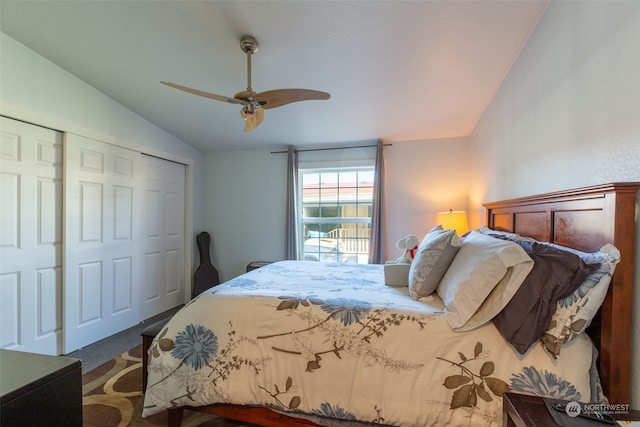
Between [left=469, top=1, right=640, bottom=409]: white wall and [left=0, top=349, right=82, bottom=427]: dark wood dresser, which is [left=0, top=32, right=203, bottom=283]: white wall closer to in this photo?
[left=0, top=349, right=82, bottom=427]: dark wood dresser

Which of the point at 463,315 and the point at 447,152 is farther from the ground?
the point at 447,152

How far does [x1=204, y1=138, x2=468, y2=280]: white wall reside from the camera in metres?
3.41

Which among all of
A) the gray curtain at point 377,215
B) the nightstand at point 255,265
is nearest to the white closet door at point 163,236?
the nightstand at point 255,265

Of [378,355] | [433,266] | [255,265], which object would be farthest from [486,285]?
[255,265]

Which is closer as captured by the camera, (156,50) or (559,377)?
(559,377)

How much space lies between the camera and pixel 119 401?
5.88ft

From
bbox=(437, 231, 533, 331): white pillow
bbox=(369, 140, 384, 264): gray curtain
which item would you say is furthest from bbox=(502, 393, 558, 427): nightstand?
bbox=(369, 140, 384, 264): gray curtain

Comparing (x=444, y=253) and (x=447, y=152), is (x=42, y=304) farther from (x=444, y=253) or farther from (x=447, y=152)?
(x=447, y=152)

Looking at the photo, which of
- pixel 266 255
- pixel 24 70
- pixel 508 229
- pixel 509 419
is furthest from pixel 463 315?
pixel 24 70

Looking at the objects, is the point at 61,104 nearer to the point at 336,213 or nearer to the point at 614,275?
the point at 336,213

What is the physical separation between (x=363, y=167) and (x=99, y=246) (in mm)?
3049

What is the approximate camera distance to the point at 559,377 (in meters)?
1.11

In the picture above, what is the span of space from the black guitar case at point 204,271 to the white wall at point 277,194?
15cm

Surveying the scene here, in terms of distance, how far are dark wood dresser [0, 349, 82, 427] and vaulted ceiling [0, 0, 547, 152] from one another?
198cm
